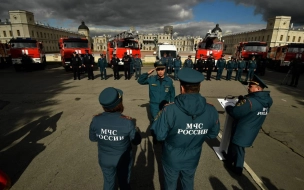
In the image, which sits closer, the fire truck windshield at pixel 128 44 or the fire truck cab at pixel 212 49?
the fire truck cab at pixel 212 49

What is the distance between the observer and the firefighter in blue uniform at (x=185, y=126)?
5.65 ft

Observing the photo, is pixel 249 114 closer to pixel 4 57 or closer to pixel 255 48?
pixel 255 48

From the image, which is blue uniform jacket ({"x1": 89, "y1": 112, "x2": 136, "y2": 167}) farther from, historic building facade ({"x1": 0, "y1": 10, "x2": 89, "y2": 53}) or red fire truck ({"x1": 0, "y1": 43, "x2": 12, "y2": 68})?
historic building facade ({"x1": 0, "y1": 10, "x2": 89, "y2": 53})

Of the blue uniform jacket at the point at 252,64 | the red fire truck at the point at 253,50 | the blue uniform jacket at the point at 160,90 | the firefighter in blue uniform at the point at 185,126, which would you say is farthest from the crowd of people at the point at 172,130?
the red fire truck at the point at 253,50

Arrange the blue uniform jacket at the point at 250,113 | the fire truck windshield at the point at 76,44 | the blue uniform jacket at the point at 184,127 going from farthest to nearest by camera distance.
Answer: the fire truck windshield at the point at 76,44, the blue uniform jacket at the point at 250,113, the blue uniform jacket at the point at 184,127

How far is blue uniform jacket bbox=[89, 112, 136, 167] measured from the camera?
6.56 ft

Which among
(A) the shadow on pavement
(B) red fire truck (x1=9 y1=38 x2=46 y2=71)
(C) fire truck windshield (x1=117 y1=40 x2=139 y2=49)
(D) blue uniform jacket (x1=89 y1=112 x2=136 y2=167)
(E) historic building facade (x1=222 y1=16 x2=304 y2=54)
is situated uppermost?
(E) historic building facade (x1=222 y1=16 x2=304 y2=54)

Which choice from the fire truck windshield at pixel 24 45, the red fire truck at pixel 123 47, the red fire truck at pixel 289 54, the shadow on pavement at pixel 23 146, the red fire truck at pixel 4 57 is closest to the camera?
the shadow on pavement at pixel 23 146

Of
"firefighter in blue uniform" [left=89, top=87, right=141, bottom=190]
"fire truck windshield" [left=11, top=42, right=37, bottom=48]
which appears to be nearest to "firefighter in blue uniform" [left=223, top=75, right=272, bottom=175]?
"firefighter in blue uniform" [left=89, top=87, right=141, bottom=190]

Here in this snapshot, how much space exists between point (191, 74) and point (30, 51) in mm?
17646

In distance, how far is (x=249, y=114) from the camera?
2781 mm

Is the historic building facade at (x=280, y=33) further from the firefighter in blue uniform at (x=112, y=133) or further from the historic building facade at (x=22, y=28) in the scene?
the historic building facade at (x=22, y=28)

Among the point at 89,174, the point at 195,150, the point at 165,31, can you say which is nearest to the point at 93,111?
the point at 89,174

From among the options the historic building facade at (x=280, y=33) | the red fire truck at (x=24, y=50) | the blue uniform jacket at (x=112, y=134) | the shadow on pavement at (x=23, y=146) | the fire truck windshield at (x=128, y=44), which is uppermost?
the historic building facade at (x=280, y=33)
